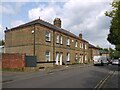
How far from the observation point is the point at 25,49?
37.2 m

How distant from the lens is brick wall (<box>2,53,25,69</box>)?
29.6 meters

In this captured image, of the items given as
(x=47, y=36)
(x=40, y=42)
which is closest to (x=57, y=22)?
(x=47, y=36)

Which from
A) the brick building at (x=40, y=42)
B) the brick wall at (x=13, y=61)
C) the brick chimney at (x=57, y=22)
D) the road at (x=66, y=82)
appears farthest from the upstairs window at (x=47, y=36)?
the road at (x=66, y=82)

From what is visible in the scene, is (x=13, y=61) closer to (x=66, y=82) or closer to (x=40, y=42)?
(x=40, y=42)

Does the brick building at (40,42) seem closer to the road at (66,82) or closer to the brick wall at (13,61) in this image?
the brick wall at (13,61)

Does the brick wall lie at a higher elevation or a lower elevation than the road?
higher

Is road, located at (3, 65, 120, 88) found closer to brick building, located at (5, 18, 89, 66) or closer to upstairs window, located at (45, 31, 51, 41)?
brick building, located at (5, 18, 89, 66)

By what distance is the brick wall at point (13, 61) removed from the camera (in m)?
29.6

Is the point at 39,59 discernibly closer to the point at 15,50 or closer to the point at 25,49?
the point at 25,49

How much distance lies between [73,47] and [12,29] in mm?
16590

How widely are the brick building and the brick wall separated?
196 inches

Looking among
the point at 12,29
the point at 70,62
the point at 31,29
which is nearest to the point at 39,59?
the point at 31,29

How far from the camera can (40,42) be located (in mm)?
35781

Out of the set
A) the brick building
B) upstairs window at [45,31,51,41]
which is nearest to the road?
the brick building
